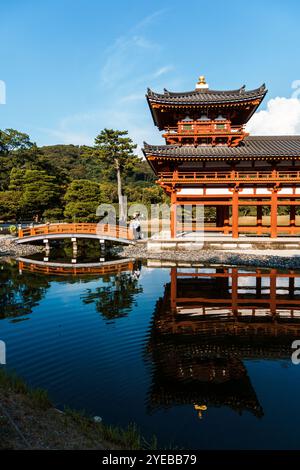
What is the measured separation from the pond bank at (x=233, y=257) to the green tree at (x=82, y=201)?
47.6 ft

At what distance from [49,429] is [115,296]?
370 inches

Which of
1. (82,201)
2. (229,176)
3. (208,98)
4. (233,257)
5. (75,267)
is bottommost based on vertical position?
(75,267)

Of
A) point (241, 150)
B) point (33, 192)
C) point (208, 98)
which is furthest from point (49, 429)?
point (33, 192)

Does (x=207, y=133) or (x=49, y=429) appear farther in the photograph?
(x=207, y=133)

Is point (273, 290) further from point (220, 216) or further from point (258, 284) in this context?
point (220, 216)

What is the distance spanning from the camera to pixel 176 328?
424 inches

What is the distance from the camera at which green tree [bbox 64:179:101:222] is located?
37531mm

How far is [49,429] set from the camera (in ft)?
16.6

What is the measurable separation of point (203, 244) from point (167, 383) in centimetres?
1712

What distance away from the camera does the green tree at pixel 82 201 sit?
37531 millimetres

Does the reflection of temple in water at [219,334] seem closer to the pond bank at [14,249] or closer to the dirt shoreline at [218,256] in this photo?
the dirt shoreline at [218,256]

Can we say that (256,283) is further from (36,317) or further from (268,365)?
(36,317)

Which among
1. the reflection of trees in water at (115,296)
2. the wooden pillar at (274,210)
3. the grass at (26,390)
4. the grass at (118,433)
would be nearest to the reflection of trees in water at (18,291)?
the reflection of trees in water at (115,296)
